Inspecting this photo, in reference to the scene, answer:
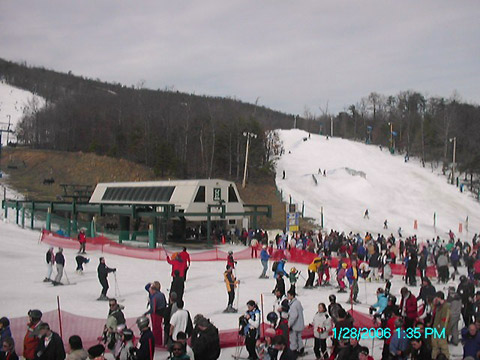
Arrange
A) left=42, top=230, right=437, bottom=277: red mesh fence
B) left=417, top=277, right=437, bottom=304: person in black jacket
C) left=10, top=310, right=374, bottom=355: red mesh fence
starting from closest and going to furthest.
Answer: left=10, top=310, right=374, bottom=355: red mesh fence → left=417, top=277, right=437, bottom=304: person in black jacket → left=42, top=230, right=437, bottom=277: red mesh fence

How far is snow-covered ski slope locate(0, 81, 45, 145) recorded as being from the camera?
135 metres

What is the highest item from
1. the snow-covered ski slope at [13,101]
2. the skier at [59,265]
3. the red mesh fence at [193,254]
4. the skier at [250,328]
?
the snow-covered ski slope at [13,101]

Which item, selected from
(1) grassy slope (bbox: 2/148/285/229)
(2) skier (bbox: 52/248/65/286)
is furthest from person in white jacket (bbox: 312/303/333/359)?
(1) grassy slope (bbox: 2/148/285/229)

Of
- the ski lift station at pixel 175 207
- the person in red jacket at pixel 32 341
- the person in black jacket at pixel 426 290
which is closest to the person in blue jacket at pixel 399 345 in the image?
the person in black jacket at pixel 426 290

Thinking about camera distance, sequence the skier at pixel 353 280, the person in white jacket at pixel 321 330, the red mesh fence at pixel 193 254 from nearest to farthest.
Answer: the person in white jacket at pixel 321 330, the skier at pixel 353 280, the red mesh fence at pixel 193 254

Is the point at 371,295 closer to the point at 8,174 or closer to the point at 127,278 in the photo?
the point at 127,278

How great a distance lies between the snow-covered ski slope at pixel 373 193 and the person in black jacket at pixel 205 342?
30557 mm

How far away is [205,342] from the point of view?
728 centimetres

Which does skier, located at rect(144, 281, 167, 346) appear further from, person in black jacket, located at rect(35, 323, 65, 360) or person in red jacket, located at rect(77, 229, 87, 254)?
A: person in red jacket, located at rect(77, 229, 87, 254)

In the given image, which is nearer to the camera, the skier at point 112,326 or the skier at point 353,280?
the skier at point 112,326

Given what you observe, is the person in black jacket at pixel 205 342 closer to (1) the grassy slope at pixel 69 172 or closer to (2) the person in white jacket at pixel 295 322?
(2) the person in white jacket at pixel 295 322

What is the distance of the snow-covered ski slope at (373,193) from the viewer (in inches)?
1576

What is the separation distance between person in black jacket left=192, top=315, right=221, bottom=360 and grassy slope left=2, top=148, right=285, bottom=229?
1537 inches

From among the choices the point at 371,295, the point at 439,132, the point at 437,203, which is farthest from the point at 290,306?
the point at 439,132
